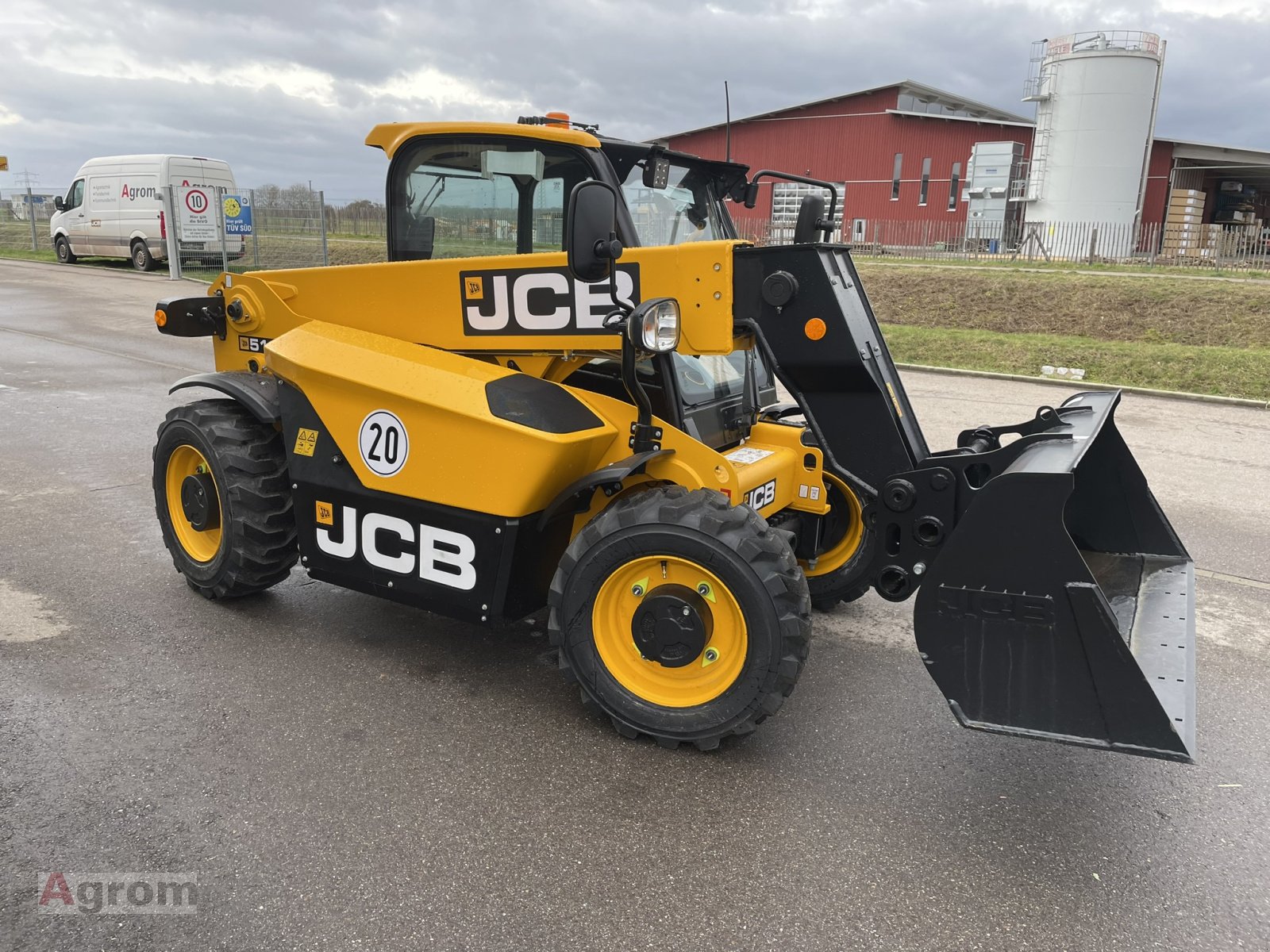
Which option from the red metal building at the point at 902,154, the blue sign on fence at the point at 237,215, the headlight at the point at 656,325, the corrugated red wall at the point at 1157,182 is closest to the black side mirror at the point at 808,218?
the headlight at the point at 656,325

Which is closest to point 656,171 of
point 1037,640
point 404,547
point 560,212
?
point 560,212

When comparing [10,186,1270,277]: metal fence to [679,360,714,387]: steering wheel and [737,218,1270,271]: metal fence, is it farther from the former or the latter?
[679,360,714,387]: steering wheel

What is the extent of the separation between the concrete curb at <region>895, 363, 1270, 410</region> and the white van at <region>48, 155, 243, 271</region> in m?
17.3

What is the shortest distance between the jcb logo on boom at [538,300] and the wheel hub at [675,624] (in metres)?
1.03

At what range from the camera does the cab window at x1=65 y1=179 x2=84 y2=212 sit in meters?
25.5

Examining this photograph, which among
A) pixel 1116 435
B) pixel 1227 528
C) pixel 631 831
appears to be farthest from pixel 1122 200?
pixel 631 831

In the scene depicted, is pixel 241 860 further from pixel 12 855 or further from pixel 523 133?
pixel 523 133

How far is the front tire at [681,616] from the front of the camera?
3.23m

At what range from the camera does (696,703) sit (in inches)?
135

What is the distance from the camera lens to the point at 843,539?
4.48 meters

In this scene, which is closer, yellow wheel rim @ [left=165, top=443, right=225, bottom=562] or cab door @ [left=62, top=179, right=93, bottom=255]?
yellow wheel rim @ [left=165, top=443, right=225, bottom=562]

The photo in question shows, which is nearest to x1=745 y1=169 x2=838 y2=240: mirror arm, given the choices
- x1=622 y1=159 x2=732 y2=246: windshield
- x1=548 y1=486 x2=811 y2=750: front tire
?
x1=622 y1=159 x2=732 y2=246: windshield

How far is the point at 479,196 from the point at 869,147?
1535 inches

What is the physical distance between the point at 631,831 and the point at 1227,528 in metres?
5.41
